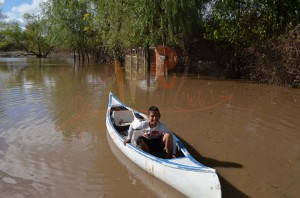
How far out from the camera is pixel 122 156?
257 inches

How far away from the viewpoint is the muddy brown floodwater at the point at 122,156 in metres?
5.27

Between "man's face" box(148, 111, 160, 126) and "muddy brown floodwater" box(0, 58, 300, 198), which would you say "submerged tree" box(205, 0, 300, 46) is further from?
"man's face" box(148, 111, 160, 126)

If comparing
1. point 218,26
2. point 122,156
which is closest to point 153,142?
point 122,156

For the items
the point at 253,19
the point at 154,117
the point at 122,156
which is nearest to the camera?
the point at 154,117

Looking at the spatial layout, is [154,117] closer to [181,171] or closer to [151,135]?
[151,135]

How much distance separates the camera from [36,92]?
14.1 m

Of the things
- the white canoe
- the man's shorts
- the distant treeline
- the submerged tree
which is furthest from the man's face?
the submerged tree

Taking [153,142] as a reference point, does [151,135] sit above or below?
above

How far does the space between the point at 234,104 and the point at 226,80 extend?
6443mm

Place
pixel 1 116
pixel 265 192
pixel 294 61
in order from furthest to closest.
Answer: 1. pixel 294 61
2. pixel 1 116
3. pixel 265 192

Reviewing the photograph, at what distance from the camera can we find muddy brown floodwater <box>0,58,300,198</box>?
5.27m

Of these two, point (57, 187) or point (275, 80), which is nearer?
point (57, 187)

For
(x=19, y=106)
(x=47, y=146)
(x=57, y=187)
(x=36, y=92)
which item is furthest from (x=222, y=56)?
(x=57, y=187)

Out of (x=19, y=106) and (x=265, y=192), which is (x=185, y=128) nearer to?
(x=265, y=192)
